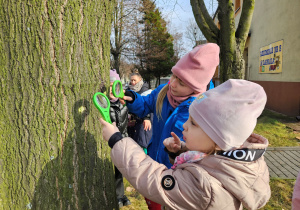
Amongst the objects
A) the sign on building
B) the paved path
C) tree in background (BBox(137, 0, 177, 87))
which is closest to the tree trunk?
the paved path

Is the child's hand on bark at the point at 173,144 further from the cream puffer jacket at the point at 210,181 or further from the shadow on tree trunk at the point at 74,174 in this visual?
the shadow on tree trunk at the point at 74,174

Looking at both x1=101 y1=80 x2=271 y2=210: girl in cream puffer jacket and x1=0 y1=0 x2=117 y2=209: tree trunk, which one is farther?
x1=0 y1=0 x2=117 y2=209: tree trunk

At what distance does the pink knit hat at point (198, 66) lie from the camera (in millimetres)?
1880

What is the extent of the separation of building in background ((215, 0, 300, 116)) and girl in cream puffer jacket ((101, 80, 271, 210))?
25.6 feet

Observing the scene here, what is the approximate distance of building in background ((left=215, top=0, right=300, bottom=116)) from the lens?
800cm

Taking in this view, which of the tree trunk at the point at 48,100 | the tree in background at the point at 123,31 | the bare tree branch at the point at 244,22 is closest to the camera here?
the tree trunk at the point at 48,100

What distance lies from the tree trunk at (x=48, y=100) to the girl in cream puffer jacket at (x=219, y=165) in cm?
52

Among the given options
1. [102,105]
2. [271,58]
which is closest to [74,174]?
[102,105]

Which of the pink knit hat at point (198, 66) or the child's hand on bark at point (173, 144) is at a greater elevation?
the pink knit hat at point (198, 66)

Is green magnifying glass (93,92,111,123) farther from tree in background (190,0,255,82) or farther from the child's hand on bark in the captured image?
tree in background (190,0,255,82)

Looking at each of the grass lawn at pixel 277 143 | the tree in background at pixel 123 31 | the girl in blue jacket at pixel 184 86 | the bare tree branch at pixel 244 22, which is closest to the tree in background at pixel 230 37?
the bare tree branch at pixel 244 22

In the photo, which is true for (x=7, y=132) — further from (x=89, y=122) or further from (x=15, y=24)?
(x=15, y=24)

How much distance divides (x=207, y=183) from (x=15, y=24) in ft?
4.86

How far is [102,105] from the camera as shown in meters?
1.61
